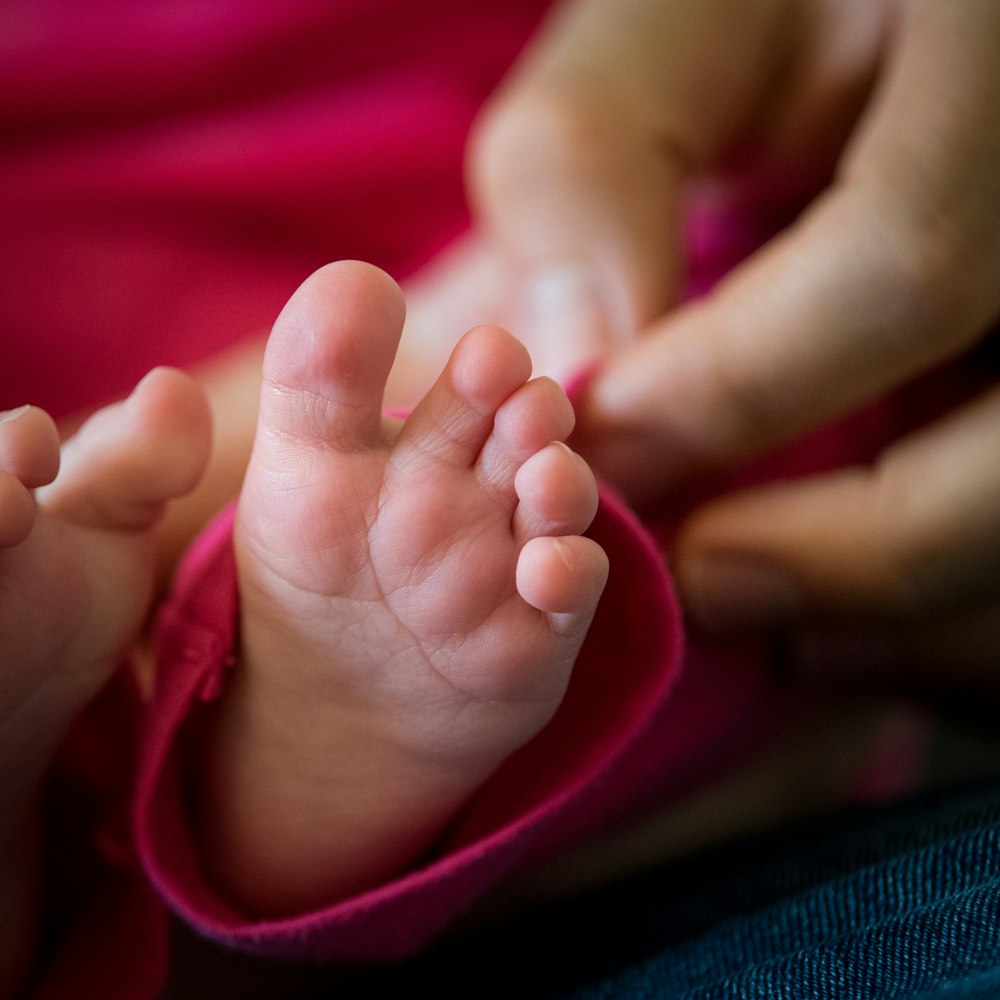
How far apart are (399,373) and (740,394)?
0.14 m

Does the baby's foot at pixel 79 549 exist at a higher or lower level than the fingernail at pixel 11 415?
lower

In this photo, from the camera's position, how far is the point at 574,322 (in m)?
0.46

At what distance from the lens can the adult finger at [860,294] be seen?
373mm

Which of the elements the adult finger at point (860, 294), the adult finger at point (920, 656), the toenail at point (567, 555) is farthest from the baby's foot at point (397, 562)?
the adult finger at point (920, 656)

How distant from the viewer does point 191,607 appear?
0.37 meters

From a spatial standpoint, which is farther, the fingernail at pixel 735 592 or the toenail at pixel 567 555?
the fingernail at pixel 735 592

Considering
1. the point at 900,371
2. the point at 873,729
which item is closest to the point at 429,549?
the point at 900,371

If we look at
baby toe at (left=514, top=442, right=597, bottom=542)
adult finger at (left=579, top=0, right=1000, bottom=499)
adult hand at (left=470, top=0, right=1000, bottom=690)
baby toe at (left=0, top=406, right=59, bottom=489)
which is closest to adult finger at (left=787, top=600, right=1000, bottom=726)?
adult hand at (left=470, top=0, right=1000, bottom=690)

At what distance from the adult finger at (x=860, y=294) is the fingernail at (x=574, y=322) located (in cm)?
4

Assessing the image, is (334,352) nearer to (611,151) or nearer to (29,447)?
(29,447)

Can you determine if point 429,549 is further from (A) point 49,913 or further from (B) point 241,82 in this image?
(B) point 241,82

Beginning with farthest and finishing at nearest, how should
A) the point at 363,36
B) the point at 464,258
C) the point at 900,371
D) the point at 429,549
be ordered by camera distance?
the point at 363,36 < the point at 464,258 < the point at 900,371 < the point at 429,549

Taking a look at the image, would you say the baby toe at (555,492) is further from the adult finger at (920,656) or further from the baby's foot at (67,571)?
the adult finger at (920,656)

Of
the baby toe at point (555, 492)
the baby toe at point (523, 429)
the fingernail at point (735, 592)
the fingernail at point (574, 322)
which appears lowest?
the fingernail at point (735, 592)
